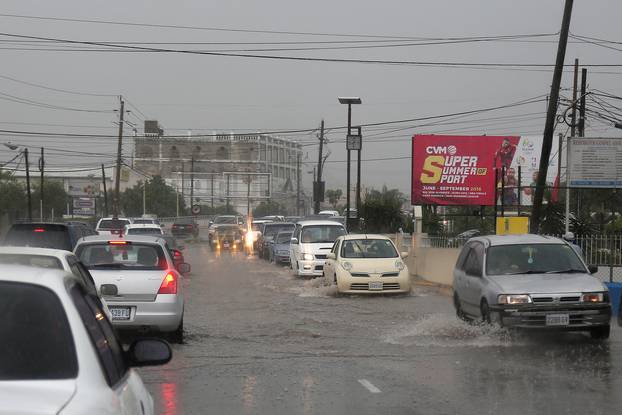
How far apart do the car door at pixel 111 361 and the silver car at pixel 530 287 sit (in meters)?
8.98

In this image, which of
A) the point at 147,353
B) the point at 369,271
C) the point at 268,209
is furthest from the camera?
the point at 268,209

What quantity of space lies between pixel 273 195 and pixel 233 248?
4772 inches

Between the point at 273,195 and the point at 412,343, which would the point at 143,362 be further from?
the point at 273,195

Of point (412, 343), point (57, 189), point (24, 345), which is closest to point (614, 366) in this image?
point (412, 343)

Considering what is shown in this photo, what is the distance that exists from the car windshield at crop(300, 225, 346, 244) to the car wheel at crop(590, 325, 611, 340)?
52.5 ft

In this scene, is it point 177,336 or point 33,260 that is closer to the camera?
point 33,260

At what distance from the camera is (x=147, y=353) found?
4.61 meters

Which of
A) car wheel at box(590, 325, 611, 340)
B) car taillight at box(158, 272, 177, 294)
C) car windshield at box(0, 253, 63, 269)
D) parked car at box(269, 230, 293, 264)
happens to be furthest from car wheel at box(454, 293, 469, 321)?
parked car at box(269, 230, 293, 264)

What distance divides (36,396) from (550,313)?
10.3 metres

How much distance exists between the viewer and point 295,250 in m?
28.9

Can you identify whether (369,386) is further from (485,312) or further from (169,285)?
(485,312)

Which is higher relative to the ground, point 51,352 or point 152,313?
point 51,352

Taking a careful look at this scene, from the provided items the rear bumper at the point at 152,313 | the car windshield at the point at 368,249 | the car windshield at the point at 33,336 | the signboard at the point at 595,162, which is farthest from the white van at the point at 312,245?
→ the car windshield at the point at 33,336

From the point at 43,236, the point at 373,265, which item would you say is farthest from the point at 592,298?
the point at 43,236
